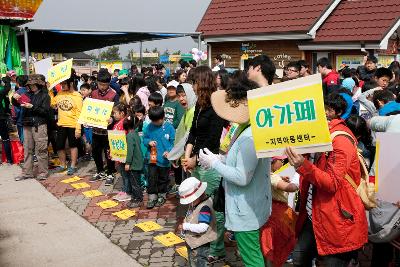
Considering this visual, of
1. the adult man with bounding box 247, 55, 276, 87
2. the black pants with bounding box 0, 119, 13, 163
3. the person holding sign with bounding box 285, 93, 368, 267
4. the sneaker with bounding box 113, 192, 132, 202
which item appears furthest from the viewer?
the black pants with bounding box 0, 119, 13, 163

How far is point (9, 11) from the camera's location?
1039 cm

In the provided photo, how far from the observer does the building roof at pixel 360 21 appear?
12.9 m

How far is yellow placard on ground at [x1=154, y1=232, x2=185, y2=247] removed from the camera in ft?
16.0

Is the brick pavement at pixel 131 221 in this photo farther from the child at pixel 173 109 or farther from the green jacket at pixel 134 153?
the child at pixel 173 109

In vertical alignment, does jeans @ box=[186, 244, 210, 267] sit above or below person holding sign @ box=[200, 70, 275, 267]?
below

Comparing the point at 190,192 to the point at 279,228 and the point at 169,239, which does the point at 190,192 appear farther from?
the point at 169,239

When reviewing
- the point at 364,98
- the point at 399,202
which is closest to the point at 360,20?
the point at 364,98

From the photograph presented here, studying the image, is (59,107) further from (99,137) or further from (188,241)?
(188,241)

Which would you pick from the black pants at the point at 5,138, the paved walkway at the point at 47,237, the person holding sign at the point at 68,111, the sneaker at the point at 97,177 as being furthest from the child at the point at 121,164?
the black pants at the point at 5,138

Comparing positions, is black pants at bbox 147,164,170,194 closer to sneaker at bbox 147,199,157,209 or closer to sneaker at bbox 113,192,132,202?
sneaker at bbox 147,199,157,209

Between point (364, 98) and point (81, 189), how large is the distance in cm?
463

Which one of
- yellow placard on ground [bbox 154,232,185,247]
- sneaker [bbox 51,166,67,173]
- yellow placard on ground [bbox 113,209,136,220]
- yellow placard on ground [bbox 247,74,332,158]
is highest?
yellow placard on ground [bbox 247,74,332,158]

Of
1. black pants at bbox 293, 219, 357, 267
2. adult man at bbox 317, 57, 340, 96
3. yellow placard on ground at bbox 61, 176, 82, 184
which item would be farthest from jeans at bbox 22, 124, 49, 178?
black pants at bbox 293, 219, 357, 267

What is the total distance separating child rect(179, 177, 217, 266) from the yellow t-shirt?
4552mm
